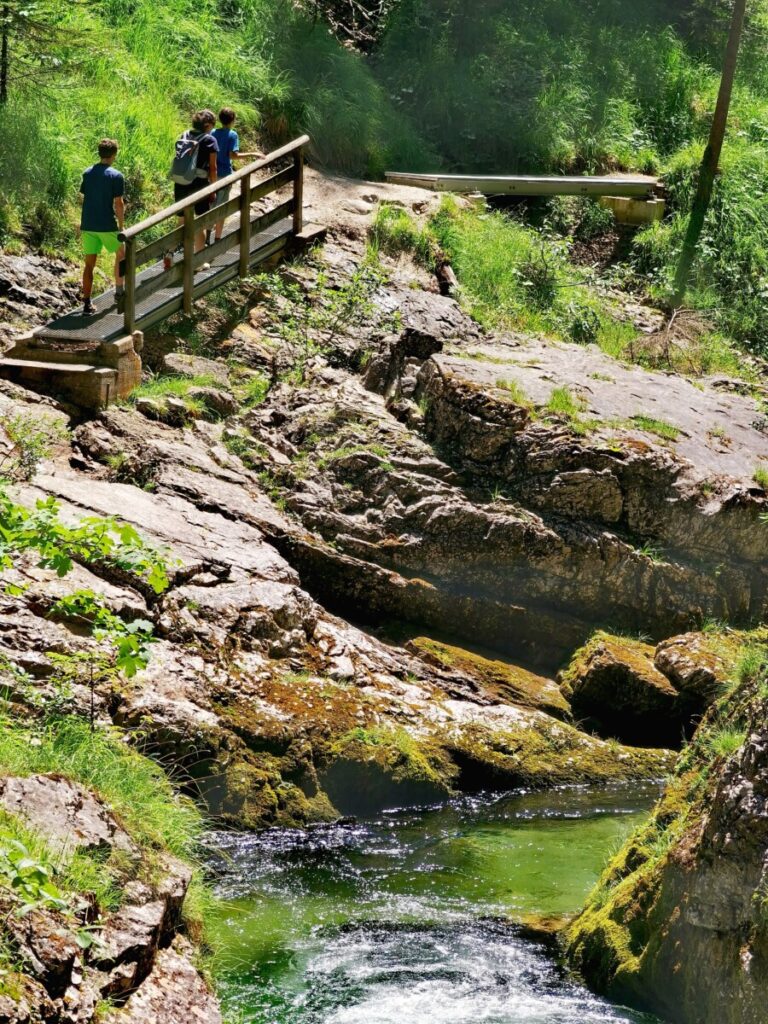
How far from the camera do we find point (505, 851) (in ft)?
31.7

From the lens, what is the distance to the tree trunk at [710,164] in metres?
20.6

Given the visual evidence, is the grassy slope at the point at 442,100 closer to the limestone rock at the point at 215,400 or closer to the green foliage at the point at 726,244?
the green foliage at the point at 726,244

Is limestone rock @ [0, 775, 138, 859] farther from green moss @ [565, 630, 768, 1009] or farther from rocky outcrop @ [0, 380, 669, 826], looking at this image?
green moss @ [565, 630, 768, 1009]

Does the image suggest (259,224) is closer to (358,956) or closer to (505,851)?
(505,851)

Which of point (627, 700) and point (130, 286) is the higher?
point (130, 286)

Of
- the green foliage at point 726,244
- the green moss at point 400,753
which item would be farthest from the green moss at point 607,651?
the green foliage at point 726,244

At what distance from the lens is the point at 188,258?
47.6 feet

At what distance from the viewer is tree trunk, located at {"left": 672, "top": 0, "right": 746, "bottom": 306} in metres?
20.6

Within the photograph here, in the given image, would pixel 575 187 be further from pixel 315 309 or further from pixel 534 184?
pixel 315 309

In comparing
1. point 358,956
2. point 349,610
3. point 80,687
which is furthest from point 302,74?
point 358,956

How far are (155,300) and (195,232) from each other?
860 millimetres

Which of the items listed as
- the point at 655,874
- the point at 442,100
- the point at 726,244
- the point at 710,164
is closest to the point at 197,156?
the point at 442,100

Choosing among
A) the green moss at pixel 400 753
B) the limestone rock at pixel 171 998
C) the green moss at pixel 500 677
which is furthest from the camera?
the green moss at pixel 500 677

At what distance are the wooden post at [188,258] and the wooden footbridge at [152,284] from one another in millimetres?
11
